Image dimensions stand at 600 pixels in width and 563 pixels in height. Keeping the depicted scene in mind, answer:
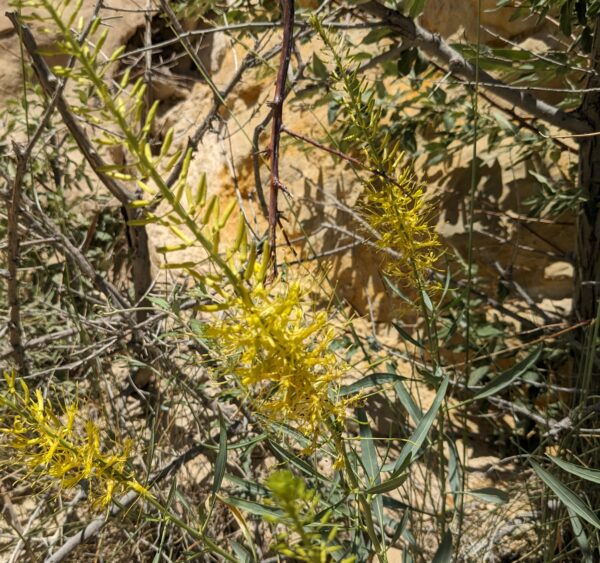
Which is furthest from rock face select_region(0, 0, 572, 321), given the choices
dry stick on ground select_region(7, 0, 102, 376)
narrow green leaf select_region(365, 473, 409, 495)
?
narrow green leaf select_region(365, 473, 409, 495)

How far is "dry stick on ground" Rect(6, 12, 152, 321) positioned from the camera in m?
1.19

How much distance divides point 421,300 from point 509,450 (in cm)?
103

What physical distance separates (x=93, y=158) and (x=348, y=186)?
1.05m

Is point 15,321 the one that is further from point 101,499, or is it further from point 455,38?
point 455,38

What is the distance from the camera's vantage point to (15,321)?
1.32 m

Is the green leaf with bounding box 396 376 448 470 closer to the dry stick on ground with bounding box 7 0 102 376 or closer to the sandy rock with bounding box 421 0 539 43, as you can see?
the dry stick on ground with bounding box 7 0 102 376

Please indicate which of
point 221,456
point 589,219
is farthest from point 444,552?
point 589,219

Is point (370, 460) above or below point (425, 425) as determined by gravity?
below

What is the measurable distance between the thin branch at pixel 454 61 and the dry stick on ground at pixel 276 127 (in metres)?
0.42

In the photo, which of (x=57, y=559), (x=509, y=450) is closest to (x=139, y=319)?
(x=57, y=559)

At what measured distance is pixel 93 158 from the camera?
129 centimetres

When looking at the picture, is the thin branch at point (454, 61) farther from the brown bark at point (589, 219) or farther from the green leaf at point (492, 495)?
the green leaf at point (492, 495)

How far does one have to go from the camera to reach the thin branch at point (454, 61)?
1272 millimetres

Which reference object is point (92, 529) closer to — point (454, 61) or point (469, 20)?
point (454, 61)
